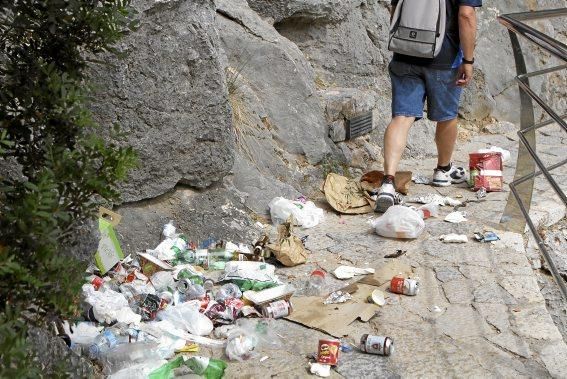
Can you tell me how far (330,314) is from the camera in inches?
150

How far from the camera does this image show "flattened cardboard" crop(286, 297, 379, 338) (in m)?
3.68

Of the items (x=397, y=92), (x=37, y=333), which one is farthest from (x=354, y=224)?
(x=37, y=333)

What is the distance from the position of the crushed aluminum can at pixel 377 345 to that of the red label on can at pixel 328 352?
140 mm

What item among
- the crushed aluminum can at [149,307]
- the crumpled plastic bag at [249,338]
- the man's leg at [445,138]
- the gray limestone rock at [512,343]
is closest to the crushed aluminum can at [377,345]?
the crumpled plastic bag at [249,338]

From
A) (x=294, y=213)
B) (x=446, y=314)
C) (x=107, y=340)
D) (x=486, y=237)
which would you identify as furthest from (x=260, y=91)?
(x=107, y=340)

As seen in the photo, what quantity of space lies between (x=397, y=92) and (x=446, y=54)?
1.29 feet

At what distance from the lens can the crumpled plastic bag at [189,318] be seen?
364cm

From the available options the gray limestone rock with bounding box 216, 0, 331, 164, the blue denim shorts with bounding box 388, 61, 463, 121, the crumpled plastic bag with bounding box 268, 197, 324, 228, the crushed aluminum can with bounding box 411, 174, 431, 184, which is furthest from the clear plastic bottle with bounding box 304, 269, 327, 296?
the crushed aluminum can with bounding box 411, 174, 431, 184

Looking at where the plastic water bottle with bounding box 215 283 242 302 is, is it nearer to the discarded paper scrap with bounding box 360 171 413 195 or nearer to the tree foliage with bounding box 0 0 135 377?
the tree foliage with bounding box 0 0 135 377

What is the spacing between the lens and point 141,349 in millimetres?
3389

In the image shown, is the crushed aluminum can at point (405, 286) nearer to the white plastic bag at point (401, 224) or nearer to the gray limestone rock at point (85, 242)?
the white plastic bag at point (401, 224)

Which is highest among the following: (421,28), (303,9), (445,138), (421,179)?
(421,28)

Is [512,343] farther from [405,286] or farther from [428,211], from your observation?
[428,211]

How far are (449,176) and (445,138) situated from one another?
312mm
